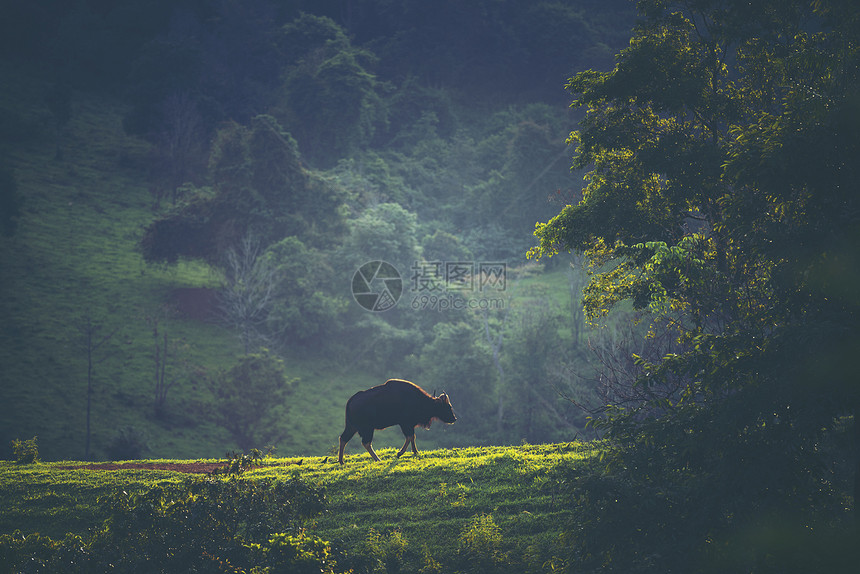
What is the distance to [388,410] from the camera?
17.1m

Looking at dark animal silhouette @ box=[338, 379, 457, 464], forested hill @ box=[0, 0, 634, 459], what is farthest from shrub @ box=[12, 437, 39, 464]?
forested hill @ box=[0, 0, 634, 459]

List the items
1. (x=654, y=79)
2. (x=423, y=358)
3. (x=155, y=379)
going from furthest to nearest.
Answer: (x=423, y=358), (x=155, y=379), (x=654, y=79)

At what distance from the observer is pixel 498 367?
143ft

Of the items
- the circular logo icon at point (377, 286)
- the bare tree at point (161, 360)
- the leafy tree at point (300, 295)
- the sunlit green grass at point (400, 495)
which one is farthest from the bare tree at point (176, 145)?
the sunlit green grass at point (400, 495)

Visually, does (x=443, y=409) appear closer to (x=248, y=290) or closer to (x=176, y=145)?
(x=248, y=290)

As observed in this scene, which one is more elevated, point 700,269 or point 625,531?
point 700,269

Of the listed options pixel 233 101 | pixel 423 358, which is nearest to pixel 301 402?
pixel 423 358

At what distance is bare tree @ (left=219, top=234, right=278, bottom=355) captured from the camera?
149 ft

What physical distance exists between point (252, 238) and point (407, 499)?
37.2 metres

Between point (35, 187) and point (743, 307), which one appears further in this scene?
point (35, 187)

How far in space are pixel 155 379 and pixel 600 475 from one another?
118 ft

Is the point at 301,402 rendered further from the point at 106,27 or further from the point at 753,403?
the point at 106,27

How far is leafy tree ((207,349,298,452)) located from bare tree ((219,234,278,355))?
521 centimetres

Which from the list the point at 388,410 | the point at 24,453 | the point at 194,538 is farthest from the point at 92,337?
the point at 194,538
